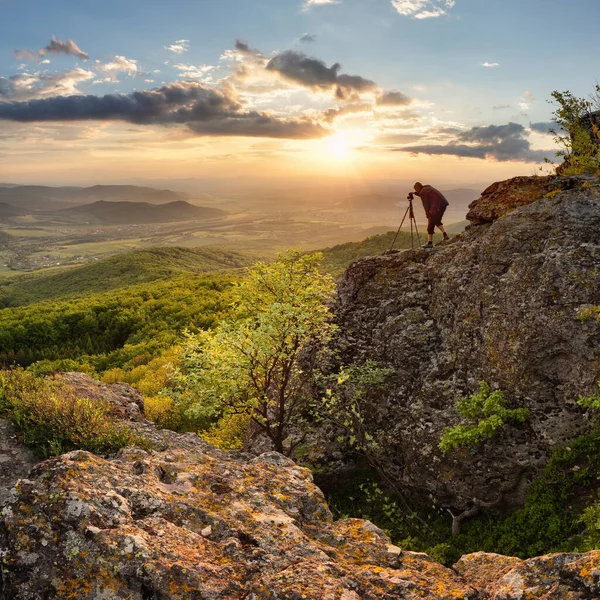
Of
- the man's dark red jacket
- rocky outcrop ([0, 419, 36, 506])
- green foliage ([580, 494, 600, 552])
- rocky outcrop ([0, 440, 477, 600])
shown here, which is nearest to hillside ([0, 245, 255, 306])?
the man's dark red jacket

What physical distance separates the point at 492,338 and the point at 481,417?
248 centimetres

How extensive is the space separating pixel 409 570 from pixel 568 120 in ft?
63.2

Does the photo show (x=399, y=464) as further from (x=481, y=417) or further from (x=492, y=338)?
(x=492, y=338)

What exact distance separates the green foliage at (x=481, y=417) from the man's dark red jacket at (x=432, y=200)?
9562 mm

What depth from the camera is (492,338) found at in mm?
13555

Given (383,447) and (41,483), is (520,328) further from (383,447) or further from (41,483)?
(41,483)

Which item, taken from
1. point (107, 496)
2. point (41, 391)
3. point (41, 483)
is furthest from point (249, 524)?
point (41, 391)

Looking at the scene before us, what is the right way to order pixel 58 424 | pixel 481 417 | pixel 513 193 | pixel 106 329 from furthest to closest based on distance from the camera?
pixel 106 329
pixel 513 193
pixel 481 417
pixel 58 424

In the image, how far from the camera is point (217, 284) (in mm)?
63438

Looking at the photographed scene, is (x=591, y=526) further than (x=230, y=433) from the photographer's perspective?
No

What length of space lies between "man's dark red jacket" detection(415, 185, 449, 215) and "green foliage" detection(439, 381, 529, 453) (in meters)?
9.56

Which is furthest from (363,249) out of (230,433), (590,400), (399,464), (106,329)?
(590,400)

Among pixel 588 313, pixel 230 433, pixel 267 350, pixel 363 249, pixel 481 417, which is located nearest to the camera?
pixel 588 313

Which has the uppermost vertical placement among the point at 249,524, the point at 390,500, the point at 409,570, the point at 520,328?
the point at 520,328
